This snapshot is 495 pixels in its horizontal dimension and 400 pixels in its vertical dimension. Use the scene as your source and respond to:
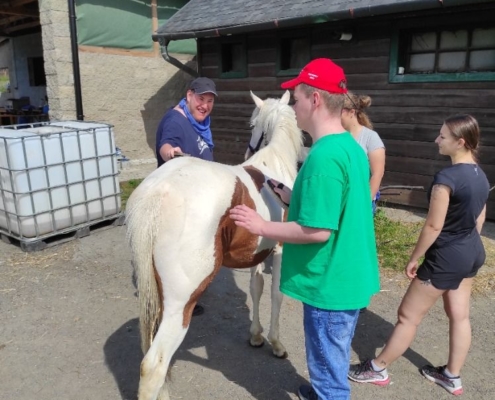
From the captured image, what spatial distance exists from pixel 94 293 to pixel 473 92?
5259 mm

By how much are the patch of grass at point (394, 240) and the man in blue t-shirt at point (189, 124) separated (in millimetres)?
2409

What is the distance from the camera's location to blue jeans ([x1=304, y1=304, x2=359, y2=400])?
71.3 inches

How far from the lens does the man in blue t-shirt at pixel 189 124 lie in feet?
10.2

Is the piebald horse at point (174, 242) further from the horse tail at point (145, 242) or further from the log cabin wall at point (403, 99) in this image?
the log cabin wall at point (403, 99)

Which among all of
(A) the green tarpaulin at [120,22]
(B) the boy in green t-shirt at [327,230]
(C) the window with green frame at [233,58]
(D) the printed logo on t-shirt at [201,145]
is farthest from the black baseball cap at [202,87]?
(A) the green tarpaulin at [120,22]

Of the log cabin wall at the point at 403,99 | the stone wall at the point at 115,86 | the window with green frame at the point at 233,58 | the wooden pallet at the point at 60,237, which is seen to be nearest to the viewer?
the wooden pallet at the point at 60,237

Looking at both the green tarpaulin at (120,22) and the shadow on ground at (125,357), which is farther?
the green tarpaulin at (120,22)

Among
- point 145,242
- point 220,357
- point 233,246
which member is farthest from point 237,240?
point 220,357

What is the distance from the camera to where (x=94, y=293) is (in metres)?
3.93

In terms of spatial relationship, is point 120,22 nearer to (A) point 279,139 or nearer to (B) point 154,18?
(B) point 154,18

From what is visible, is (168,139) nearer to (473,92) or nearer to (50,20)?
(473,92)

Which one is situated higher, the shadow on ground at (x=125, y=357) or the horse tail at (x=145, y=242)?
the horse tail at (x=145, y=242)

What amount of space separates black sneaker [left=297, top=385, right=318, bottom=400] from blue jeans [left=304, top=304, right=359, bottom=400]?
1.94ft

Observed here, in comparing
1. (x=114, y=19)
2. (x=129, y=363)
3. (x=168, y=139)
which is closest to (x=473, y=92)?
(x=168, y=139)
